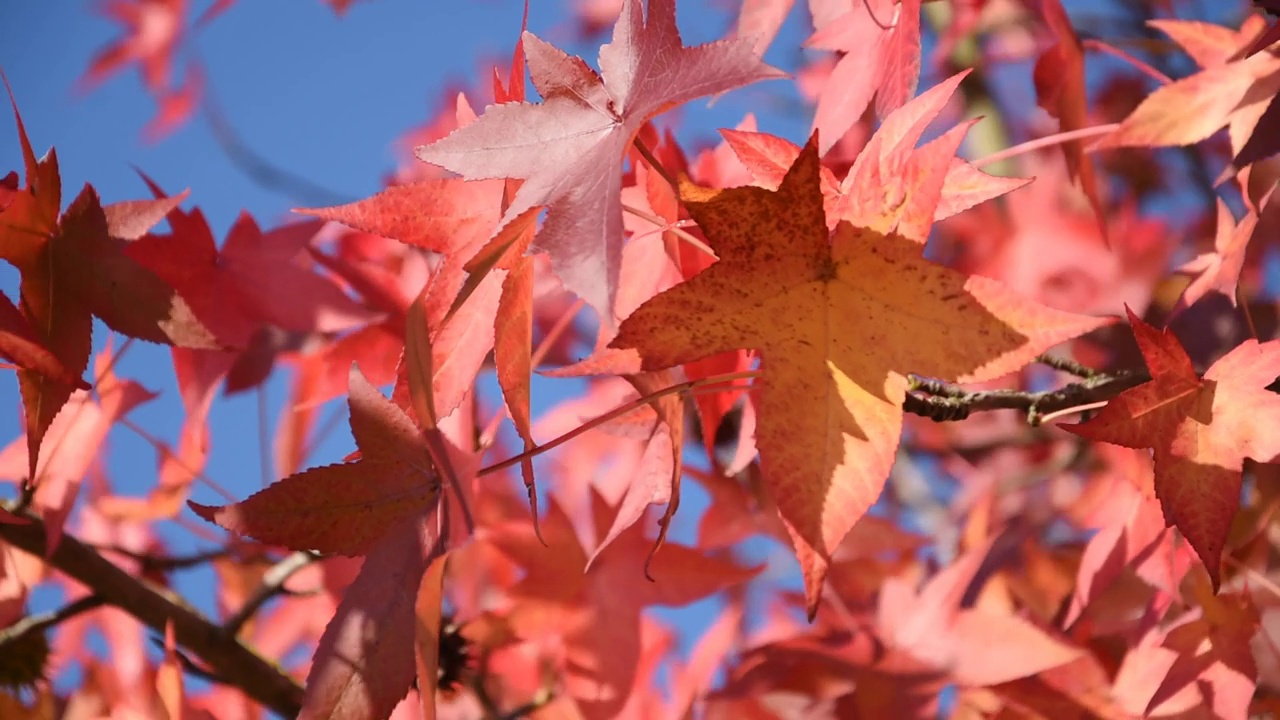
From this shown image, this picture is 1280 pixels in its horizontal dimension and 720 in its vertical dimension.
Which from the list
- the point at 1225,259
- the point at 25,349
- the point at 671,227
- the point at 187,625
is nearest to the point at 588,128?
the point at 671,227

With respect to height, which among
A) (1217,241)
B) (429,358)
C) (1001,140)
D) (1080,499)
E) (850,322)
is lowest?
(1080,499)

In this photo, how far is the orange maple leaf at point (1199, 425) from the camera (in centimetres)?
54

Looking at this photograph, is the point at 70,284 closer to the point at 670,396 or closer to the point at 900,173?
the point at 670,396

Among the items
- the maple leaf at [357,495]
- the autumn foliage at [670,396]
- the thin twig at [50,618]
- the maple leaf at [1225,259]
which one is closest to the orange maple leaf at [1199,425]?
the autumn foliage at [670,396]

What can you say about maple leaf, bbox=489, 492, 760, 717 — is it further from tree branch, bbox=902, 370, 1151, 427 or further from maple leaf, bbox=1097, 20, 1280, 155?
maple leaf, bbox=1097, 20, 1280, 155

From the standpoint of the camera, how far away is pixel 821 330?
521mm

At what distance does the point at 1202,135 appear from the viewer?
72 centimetres

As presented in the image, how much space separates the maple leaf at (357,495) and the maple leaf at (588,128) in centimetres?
13

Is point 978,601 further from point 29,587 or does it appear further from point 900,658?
point 29,587

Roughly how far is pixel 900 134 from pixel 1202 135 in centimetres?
31

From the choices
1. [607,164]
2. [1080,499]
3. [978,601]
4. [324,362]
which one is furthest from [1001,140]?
[607,164]

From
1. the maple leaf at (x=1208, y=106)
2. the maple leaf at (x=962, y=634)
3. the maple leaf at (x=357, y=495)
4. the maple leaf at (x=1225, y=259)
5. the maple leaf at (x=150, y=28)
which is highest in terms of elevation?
the maple leaf at (x=150, y=28)

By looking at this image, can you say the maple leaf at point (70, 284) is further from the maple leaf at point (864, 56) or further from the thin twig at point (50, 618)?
the maple leaf at point (864, 56)

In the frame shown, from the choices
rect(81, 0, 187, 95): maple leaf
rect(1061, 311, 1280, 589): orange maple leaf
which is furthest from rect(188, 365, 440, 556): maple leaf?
rect(81, 0, 187, 95): maple leaf
